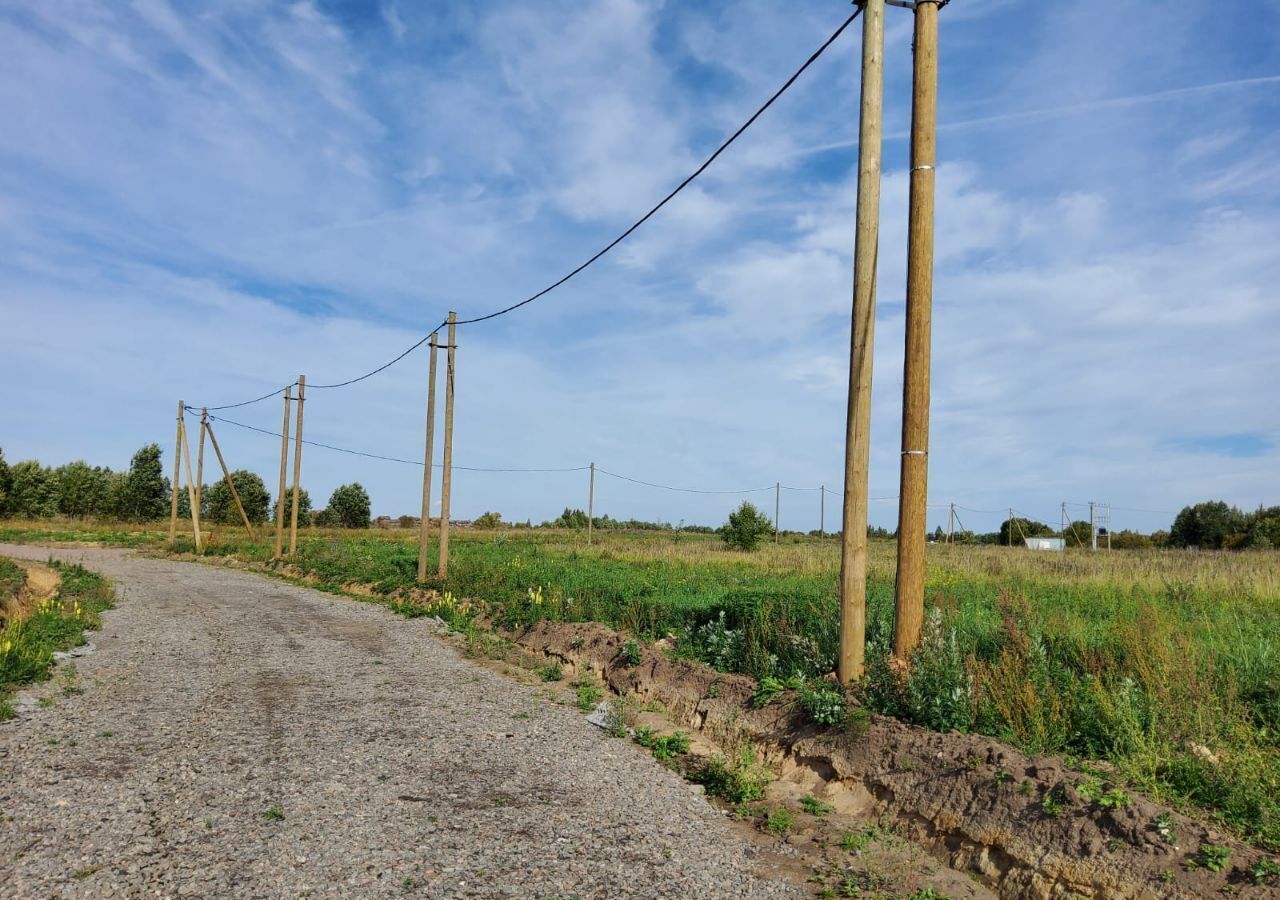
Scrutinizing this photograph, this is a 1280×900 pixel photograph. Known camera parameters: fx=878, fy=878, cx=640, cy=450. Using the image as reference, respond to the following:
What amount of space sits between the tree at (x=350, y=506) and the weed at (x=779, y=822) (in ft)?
266

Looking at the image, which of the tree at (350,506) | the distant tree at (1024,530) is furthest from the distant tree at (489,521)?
the distant tree at (1024,530)

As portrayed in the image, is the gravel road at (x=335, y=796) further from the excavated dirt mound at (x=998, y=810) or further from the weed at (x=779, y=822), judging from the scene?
the excavated dirt mound at (x=998, y=810)

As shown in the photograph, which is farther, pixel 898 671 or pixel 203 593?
pixel 203 593

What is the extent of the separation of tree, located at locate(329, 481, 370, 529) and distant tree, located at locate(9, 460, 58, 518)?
23.2 metres

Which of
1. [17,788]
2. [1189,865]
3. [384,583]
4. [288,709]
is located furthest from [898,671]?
[384,583]

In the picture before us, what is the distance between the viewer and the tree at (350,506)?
272ft

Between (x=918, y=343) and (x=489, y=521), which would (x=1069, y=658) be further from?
(x=489, y=521)

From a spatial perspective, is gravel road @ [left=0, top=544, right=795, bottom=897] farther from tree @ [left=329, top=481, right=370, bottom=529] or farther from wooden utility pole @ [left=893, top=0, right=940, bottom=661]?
tree @ [left=329, top=481, right=370, bottom=529]

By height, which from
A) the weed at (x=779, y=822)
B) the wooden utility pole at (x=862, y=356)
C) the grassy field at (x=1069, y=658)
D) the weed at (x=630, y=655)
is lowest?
the weed at (x=779, y=822)

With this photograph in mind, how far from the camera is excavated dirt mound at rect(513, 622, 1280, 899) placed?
4613 mm

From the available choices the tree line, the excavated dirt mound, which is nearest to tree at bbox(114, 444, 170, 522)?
the tree line

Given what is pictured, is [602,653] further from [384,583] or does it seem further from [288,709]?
[384,583]

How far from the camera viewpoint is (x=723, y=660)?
10297 millimetres

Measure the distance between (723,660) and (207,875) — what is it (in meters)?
6.39
